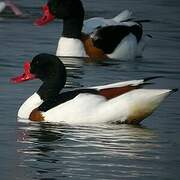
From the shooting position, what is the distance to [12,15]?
26.3m

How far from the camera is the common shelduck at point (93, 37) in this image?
70.3 ft

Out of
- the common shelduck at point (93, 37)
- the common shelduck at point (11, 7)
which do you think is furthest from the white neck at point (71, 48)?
the common shelduck at point (11, 7)

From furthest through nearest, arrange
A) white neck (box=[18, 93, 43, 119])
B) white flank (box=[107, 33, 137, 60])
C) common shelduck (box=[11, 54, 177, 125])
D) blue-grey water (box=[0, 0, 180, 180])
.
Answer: white flank (box=[107, 33, 137, 60]) < white neck (box=[18, 93, 43, 119]) < common shelduck (box=[11, 54, 177, 125]) < blue-grey water (box=[0, 0, 180, 180])

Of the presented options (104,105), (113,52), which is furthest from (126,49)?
(104,105)

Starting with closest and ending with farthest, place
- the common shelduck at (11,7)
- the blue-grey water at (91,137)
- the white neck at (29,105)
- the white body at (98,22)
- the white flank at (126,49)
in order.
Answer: the blue-grey water at (91,137) < the white neck at (29,105) < the white body at (98,22) < the white flank at (126,49) < the common shelduck at (11,7)

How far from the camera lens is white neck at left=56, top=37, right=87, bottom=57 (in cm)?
2145

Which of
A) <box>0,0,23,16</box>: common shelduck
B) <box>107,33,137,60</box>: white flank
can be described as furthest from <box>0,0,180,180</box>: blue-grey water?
<box>0,0,23,16</box>: common shelduck

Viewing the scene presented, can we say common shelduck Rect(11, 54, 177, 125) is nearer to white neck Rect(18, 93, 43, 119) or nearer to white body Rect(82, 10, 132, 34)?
white neck Rect(18, 93, 43, 119)

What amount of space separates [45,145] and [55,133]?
708 mm

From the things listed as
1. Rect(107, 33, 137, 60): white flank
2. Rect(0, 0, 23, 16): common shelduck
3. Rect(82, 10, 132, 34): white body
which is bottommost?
Rect(0, 0, 23, 16): common shelduck

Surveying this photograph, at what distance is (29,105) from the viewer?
15656 mm

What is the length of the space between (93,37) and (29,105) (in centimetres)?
596

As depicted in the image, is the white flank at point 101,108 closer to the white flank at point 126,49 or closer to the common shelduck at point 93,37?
the common shelduck at point 93,37

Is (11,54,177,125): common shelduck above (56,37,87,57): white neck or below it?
above
